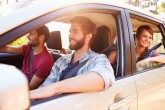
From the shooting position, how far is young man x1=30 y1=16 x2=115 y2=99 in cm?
208

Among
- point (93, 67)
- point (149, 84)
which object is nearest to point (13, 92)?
point (93, 67)

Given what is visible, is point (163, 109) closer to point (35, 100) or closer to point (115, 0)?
point (115, 0)

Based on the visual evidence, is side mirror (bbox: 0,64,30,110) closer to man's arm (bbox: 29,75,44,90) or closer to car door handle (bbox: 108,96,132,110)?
car door handle (bbox: 108,96,132,110)

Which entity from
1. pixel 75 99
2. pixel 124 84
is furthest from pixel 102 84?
pixel 124 84

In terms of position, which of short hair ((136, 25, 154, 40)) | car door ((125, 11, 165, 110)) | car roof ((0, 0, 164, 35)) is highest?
car roof ((0, 0, 164, 35))

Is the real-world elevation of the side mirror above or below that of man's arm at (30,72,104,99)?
above

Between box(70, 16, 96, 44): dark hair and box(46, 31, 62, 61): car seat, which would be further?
box(46, 31, 62, 61): car seat

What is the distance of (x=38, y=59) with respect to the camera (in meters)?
3.32

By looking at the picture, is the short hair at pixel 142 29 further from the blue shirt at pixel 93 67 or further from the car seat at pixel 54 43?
the blue shirt at pixel 93 67

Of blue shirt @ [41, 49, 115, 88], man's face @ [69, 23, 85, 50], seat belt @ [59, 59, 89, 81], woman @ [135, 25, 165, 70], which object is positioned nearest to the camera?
blue shirt @ [41, 49, 115, 88]

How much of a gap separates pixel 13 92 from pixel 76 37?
1.46 m

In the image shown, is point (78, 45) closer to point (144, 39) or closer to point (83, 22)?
point (83, 22)

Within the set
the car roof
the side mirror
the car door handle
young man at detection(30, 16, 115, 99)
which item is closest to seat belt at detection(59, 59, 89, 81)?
young man at detection(30, 16, 115, 99)

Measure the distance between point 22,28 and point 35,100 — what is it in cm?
40
